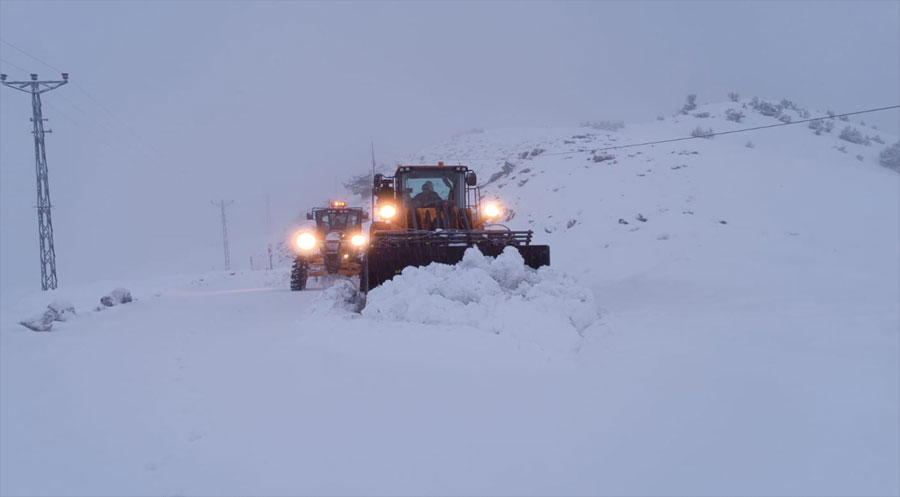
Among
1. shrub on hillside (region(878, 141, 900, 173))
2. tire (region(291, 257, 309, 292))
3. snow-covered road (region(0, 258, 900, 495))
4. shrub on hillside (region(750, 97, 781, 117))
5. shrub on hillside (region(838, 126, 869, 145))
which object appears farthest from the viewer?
shrub on hillside (region(750, 97, 781, 117))

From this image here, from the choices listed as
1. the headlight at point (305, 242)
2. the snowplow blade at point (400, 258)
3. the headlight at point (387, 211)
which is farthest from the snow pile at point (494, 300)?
the headlight at point (305, 242)

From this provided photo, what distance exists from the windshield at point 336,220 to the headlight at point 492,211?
760 cm

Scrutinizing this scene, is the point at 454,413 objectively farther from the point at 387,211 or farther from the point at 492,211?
the point at 492,211

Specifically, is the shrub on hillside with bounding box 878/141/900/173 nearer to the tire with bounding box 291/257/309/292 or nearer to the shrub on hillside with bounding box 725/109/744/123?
the shrub on hillside with bounding box 725/109/744/123

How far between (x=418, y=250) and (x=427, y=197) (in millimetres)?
2384

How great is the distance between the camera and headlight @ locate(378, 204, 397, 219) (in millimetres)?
9820

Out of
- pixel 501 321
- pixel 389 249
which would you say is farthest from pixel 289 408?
pixel 389 249

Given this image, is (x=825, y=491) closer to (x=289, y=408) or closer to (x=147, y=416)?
(x=289, y=408)

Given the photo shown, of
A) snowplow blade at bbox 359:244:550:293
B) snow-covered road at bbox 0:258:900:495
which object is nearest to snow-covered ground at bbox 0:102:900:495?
snow-covered road at bbox 0:258:900:495

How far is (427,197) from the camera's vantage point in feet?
33.2

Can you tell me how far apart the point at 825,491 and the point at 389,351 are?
3.52m

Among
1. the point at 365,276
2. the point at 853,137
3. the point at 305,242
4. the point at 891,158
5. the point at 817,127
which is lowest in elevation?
the point at 365,276

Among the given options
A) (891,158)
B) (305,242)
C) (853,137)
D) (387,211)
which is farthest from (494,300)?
(853,137)

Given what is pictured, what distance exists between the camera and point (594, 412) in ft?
12.0
